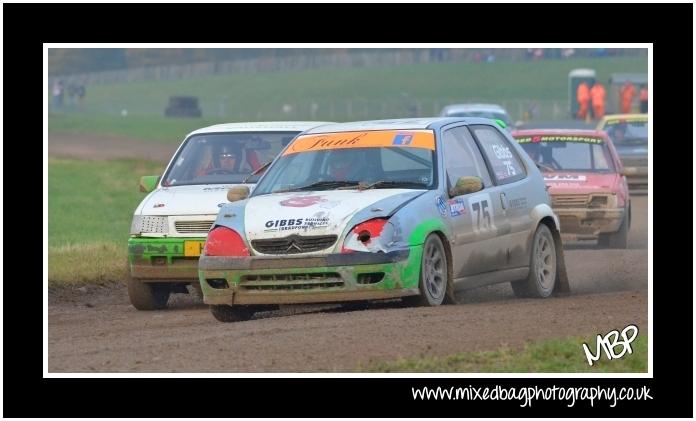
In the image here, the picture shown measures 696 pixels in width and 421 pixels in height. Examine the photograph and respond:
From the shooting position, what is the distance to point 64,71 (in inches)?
3728

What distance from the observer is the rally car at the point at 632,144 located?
27.8 metres

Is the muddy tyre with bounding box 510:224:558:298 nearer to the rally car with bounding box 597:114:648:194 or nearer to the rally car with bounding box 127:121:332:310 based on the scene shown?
the rally car with bounding box 127:121:332:310

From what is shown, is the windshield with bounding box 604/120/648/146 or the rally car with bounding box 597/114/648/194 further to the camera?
the windshield with bounding box 604/120/648/146

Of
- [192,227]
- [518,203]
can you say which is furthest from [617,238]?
[192,227]

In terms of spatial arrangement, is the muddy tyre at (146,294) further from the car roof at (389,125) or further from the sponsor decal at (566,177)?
the sponsor decal at (566,177)

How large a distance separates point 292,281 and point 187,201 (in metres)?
2.41

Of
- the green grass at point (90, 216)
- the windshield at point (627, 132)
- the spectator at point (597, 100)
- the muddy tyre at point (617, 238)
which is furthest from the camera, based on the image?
the spectator at point (597, 100)

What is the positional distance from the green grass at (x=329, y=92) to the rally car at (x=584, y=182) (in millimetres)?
36320

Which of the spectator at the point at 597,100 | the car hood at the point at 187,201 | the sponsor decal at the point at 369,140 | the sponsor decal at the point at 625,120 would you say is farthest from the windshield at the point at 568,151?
the spectator at the point at 597,100

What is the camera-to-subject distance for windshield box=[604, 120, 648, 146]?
28500 millimetres

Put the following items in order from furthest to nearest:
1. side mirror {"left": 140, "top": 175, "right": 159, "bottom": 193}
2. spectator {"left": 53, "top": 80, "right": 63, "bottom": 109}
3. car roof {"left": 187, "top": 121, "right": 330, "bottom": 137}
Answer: spectator {"left": 53, "top": 80, "right": 63, "bottom": 109} < car roof {"left": 187, "top": 121, "right": 330, "bottom": 137} < side mirror {"left": 140, "top": 175, "right": 159, "bottom": 193}

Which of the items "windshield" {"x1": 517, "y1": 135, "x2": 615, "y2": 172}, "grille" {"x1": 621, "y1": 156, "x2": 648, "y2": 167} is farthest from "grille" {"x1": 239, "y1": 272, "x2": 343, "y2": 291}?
"grille" {"x1": 621, "y1": 156, "x2": 648, "y2": 167}

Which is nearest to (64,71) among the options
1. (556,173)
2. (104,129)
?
(104,129)

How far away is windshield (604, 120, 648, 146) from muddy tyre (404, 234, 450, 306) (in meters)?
18.2
